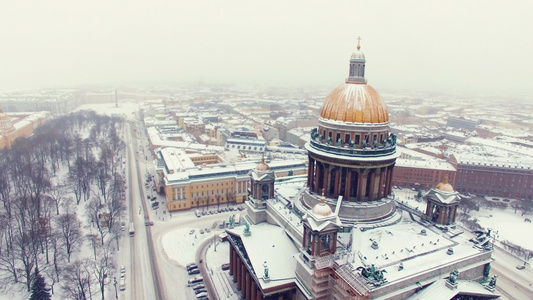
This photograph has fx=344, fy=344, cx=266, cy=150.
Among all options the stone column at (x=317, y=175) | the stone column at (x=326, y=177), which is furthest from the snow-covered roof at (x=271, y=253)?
the stone column at (x=326, y=177)

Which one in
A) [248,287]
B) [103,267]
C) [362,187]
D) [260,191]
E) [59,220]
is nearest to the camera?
[362,187]

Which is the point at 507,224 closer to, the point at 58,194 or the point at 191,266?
the point at 191,266

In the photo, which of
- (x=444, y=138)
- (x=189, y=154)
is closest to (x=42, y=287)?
(x=189, y=154)

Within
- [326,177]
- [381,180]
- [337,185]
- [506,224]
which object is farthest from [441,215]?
[506,224]

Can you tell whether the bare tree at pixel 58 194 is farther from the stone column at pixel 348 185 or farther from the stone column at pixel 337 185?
the stone column at pixel 348 185

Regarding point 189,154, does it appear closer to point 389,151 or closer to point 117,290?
point 117,290

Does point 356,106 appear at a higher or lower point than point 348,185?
higher

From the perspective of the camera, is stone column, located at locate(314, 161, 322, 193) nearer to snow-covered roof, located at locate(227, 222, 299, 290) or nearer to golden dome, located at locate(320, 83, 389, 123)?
golden dome, located at locate(320, 83, 389, 123)
